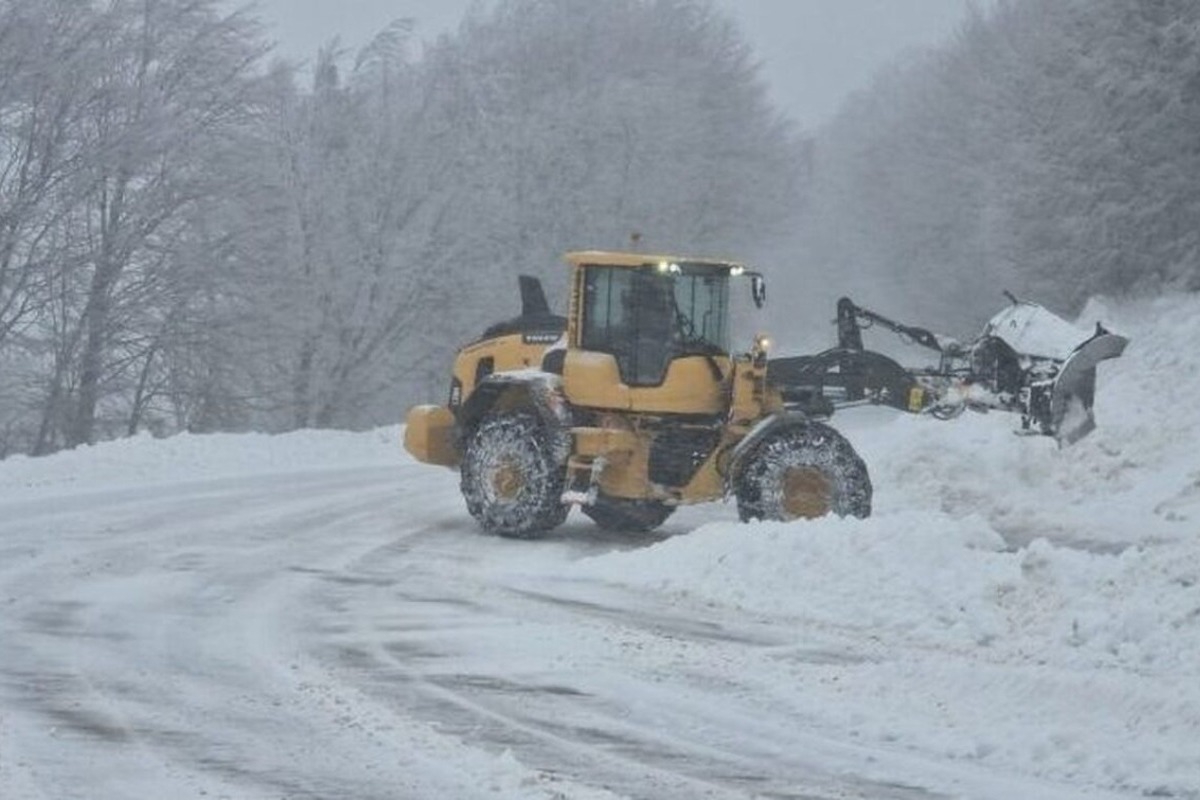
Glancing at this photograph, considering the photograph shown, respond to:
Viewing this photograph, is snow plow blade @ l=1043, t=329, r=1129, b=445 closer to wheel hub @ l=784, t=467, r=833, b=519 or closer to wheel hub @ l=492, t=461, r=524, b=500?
wheel hub @ l=784, t=467, r=833, b=519

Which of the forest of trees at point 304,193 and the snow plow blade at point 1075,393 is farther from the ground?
the forest of trees at point 304,193

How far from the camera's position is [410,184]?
43062 millimetres

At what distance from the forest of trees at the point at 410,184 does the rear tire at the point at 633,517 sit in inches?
675

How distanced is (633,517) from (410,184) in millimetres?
27088

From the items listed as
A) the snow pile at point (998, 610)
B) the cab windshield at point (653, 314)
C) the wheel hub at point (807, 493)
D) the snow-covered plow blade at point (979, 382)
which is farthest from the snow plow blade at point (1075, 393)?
the cab windshield at point (653, 314)

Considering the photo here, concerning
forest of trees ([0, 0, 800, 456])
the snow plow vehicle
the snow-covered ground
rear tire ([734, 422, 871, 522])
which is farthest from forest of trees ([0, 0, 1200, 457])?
rear tire ([734, 422, 871, 522])

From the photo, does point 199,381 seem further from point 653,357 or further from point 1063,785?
point 1063,785

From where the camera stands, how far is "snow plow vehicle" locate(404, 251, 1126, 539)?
15.3 m

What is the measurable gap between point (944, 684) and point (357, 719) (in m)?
2.80

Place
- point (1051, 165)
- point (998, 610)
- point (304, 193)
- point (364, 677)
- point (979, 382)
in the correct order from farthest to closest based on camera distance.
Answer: point (304, 193), point (1051, 165), point (979, 382), point (998, 610), point (364, 677)

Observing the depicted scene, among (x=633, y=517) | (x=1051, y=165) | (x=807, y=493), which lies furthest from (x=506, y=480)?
(x=1051, y=165)

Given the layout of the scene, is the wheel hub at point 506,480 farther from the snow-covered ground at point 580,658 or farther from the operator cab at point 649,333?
the operator cab at point 649,333

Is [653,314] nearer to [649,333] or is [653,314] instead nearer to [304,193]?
[649,333]

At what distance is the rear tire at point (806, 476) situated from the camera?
15.2 metres
